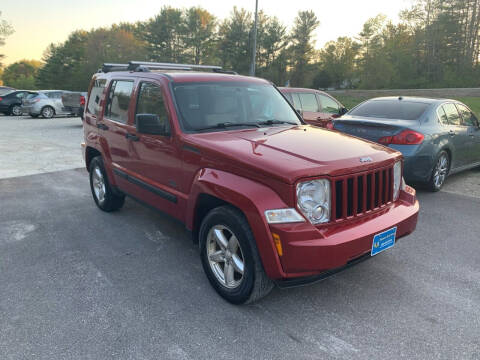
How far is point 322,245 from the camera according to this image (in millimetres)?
2617

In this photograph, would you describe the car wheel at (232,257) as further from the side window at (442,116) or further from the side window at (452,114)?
the side window at (452,114)

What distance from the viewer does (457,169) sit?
6.98m

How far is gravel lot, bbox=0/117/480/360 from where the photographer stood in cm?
259

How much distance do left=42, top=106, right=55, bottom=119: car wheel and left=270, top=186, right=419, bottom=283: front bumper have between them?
75.8ft

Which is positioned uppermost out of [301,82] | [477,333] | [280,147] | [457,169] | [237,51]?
[237,51]

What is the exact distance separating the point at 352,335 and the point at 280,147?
1538mm

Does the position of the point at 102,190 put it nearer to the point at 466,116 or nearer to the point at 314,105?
the point at 314,105

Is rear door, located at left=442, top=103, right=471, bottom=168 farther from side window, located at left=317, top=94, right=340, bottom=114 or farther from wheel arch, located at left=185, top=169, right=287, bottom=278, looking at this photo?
wheel arch, located at left=185, top=169, right=287, bottom=278

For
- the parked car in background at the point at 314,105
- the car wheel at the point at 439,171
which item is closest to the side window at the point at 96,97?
the parked car in background at the point at 314,105

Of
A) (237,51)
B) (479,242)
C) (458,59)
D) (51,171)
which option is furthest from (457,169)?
(237,51)

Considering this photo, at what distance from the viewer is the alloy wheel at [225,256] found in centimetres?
306

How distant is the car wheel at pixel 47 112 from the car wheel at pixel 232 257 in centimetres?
2226

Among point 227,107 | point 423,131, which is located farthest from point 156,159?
point 423,131

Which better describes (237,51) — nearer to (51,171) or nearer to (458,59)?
(458,59)
